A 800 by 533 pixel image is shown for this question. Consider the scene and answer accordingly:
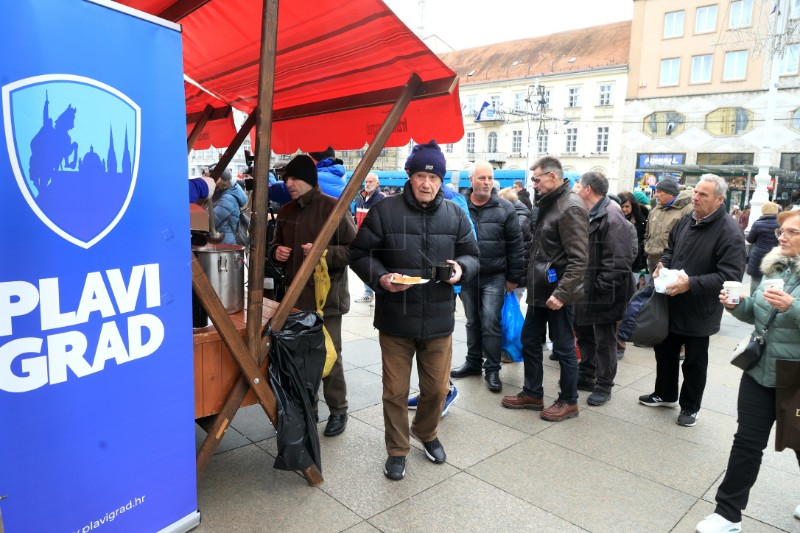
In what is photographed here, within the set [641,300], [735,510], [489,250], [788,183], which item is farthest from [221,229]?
[788,183]

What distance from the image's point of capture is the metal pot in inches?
111

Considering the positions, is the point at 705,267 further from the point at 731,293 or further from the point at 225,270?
the point at 225,270

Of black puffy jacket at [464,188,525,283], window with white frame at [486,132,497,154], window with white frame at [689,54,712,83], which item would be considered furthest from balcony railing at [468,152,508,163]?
black puffy jacket at [464,188,525,283]

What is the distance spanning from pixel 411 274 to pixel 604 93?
1724 inches

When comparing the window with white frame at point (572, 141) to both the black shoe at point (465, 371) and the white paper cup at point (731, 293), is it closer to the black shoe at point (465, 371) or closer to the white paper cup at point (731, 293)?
the black shoe at point (465, 371)

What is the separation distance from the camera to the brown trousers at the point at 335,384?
3.71 metres

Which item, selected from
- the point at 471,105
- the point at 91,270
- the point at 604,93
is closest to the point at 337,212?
the point at 91,270

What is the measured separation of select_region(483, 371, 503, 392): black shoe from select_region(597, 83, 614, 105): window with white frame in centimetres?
4187

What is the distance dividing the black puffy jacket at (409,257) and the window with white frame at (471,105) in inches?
1864

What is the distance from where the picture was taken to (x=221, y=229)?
285 inches

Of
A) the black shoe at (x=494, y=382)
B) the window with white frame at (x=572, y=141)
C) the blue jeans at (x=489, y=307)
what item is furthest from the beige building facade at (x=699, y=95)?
the black shoe at (x=494, y=382)

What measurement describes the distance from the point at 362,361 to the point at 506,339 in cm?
150

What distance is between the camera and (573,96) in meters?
43.7

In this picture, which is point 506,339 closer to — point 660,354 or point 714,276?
point 660,354
